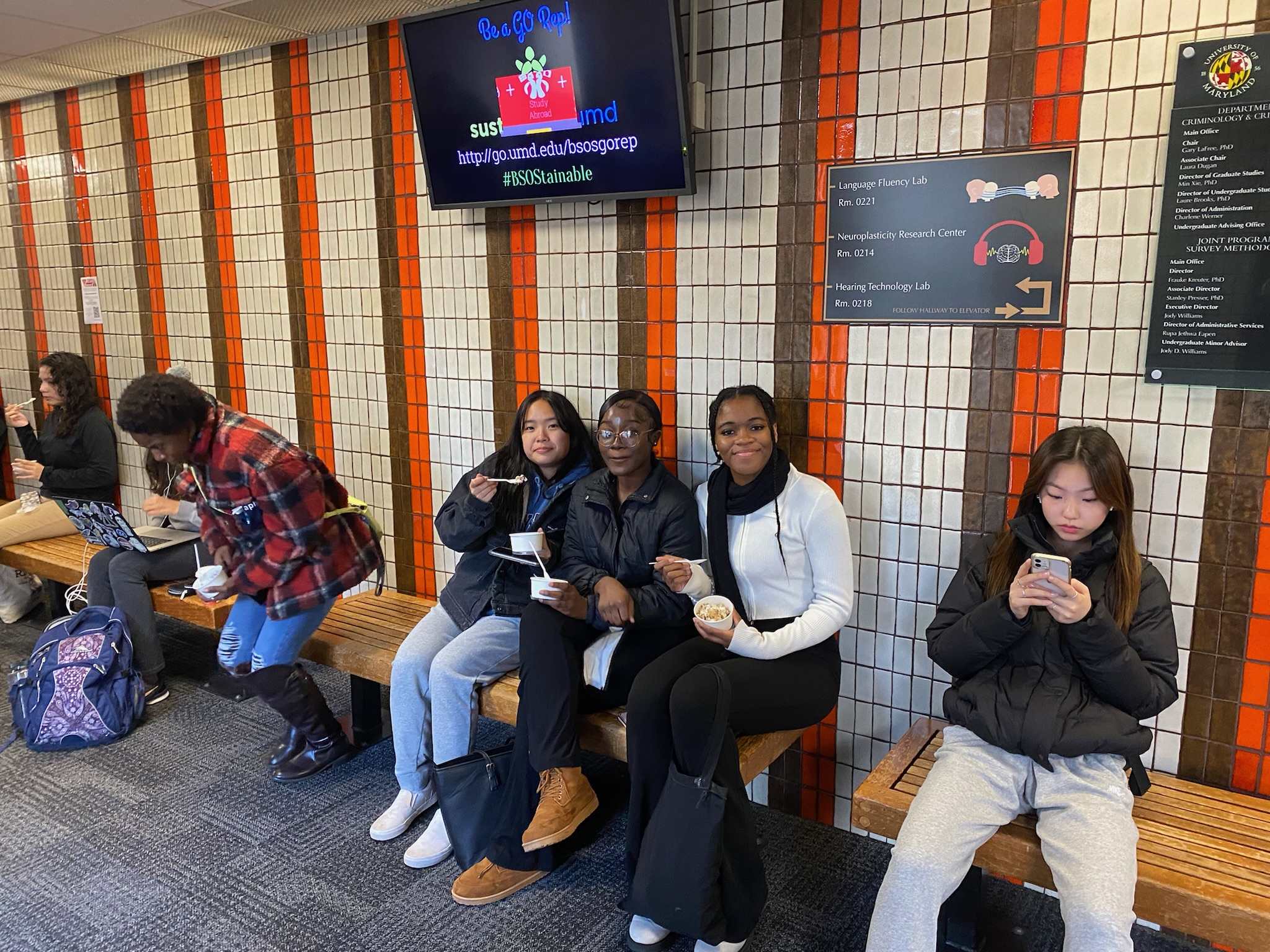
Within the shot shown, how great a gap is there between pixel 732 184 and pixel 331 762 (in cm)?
246

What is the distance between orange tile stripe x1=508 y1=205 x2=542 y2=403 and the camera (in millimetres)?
3336

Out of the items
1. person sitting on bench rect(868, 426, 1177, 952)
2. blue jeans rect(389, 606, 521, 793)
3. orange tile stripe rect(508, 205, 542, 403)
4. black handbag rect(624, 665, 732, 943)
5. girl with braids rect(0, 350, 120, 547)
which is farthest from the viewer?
girl with braids rect(0, 350, 120, 547)

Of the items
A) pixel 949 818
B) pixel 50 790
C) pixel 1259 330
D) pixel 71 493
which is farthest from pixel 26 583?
pixel 1259 330

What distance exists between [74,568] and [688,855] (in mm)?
3395

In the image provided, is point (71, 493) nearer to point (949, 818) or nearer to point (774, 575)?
point (774, 575)

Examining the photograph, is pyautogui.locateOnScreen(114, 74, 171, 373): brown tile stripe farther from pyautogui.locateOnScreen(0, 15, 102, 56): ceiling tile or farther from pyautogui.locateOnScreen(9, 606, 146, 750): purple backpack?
pyautogui.locateOnScreen(9, 606, 146, 750): purple backpack

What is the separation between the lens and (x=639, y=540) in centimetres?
277

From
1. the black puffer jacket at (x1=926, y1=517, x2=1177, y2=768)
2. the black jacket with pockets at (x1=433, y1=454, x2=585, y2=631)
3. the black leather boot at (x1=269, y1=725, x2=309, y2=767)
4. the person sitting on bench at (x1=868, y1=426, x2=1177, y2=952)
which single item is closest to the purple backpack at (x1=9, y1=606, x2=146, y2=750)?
the black leather boot at (x1=269, y1=725, x2=309, y2=767)

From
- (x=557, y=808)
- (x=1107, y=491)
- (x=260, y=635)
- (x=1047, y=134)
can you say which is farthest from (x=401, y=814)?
(x=1047, y=134)

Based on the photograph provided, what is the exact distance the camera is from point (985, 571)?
2.31m

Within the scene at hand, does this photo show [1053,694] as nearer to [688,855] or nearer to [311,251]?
[688,855]

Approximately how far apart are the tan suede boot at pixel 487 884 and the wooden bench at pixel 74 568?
1729 mm

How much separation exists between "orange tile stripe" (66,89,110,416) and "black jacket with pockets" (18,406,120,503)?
0.27 metres

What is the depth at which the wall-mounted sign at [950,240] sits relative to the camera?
2.39 m
